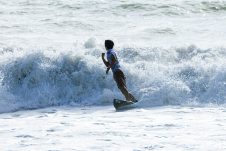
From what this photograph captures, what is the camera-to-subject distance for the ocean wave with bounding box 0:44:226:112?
42.2 feet

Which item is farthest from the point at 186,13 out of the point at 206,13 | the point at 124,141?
the point at 124,141

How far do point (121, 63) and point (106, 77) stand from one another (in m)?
0.95

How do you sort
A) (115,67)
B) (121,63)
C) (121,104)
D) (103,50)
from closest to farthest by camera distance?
1. (121,104)
2. (115,67)
3. (121,63)
4. (103,50)

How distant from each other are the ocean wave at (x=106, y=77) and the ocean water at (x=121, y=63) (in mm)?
24

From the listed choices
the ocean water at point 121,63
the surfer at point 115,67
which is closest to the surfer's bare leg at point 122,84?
the surfer at point 115,67

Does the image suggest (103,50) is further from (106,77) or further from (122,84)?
(122,84)

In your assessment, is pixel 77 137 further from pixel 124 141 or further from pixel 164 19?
pixel 164 19

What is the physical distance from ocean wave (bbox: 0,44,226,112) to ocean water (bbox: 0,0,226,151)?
24 mm

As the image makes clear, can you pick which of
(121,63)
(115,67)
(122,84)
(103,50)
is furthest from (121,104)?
(103,50)

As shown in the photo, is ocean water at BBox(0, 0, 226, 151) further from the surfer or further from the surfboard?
the surfer

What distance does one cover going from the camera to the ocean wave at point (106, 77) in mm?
12867

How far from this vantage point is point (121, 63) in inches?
575

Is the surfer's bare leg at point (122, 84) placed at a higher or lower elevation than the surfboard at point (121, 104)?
higher

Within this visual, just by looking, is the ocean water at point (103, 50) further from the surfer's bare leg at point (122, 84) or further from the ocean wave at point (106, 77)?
the surfer's bare leg at point (122, 84)
